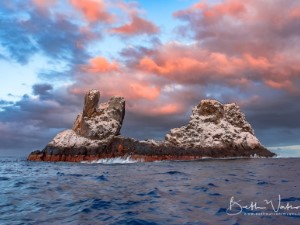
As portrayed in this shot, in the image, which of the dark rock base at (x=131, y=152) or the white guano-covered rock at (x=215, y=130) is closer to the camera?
the dark rock base at (x=131, y=152)

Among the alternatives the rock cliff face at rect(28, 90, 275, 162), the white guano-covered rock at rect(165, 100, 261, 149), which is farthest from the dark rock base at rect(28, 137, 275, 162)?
the white guano-covered rock at rect(165, 100, 261, 149)

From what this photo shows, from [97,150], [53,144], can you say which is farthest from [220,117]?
[53,144]

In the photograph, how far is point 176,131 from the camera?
298 ft

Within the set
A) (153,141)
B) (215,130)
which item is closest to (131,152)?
(153,141)

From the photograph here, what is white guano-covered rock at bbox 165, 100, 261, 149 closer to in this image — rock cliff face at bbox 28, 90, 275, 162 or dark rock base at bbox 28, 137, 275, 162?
rock cliff face at bbox 28, 90, 275, 162

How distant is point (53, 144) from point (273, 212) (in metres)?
78.7

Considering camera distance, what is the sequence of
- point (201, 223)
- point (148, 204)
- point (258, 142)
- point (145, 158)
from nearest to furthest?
point (201, 223), point (148, 204), point (145, 158), point (258, 142)

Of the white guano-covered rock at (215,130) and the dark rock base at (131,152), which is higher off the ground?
the white guano-covered rock at (215,130)

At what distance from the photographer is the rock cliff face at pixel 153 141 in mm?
78106

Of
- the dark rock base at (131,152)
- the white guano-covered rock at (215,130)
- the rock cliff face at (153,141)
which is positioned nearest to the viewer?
the dark rock base at (131,152)

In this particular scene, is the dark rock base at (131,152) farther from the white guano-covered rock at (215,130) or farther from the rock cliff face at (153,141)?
the white guano-covered rock at (215,130)

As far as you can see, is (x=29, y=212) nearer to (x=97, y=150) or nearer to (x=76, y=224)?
(x=76, y=224)

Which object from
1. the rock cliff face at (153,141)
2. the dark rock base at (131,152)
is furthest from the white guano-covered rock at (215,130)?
the dark rock base at (131,152)

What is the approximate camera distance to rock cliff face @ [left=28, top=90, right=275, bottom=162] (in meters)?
78.1
